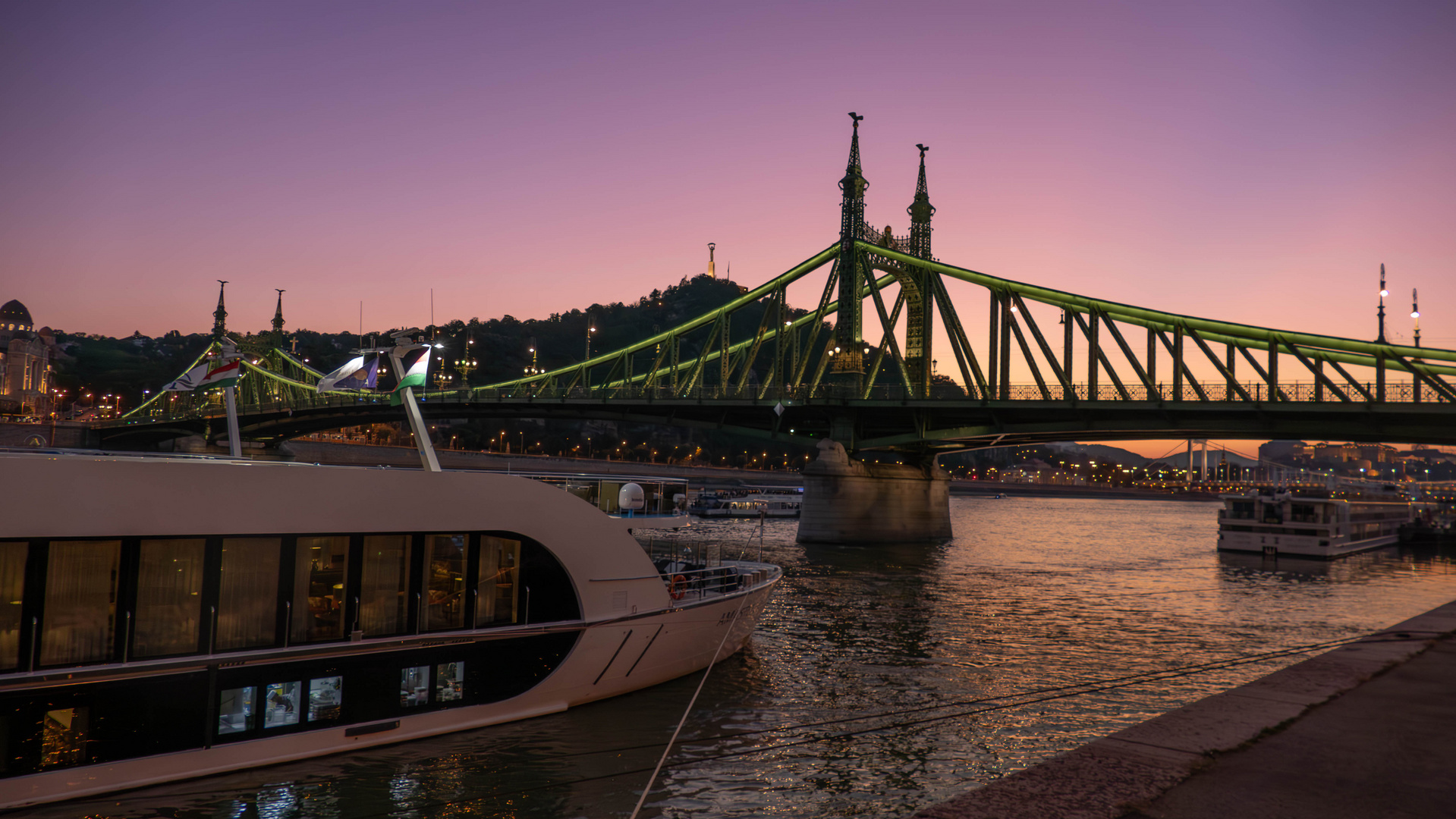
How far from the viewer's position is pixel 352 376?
41.3 ft

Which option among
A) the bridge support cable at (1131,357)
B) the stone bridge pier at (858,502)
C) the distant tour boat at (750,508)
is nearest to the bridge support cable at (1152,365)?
the bridge support cable at (1131,357)

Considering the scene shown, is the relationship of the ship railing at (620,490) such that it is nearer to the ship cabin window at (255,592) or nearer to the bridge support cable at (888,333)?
the ship cabin window at (255,592)

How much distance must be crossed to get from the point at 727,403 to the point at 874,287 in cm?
1454

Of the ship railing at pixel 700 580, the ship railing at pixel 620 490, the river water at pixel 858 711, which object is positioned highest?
the ship railing at pixel 620 490

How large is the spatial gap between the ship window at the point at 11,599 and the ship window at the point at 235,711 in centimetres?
190

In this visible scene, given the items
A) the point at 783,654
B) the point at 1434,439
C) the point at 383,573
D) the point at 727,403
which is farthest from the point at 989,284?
the point at 383,573

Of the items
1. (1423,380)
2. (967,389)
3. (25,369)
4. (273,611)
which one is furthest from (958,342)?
(25,369)

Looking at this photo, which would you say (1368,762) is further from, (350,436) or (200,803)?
(350,436)

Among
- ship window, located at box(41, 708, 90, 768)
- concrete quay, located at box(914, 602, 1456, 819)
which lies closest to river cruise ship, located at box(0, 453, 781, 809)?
ship window, located at box(41, 708, 90, 768)

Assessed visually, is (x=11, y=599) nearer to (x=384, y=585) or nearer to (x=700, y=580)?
(x=384, y=585)

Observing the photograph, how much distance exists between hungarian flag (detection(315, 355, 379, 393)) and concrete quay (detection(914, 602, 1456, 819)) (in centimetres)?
910

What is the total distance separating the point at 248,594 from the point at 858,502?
42431mm

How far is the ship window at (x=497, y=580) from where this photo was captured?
1159 cm

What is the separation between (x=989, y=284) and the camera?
57719 millimetres
